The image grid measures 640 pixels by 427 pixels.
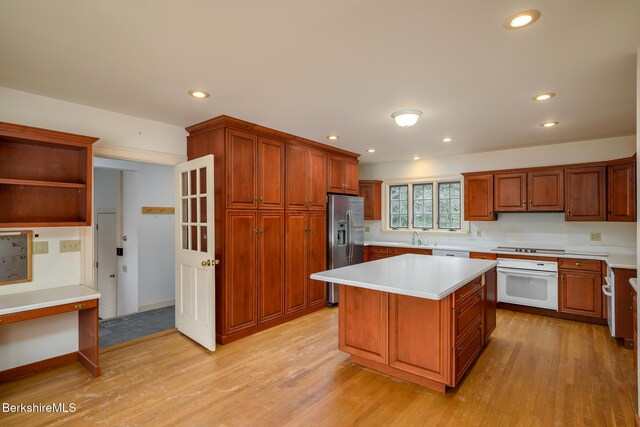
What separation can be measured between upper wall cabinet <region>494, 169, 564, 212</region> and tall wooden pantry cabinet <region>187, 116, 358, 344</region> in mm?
2748

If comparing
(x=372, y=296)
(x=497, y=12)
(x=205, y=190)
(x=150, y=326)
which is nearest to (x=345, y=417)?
(x=372, y=296)

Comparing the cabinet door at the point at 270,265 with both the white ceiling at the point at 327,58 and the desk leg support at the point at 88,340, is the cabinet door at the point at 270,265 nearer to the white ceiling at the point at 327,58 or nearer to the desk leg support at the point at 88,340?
the white ceiling at the point at 327,58

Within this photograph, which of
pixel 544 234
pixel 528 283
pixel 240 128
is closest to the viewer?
pixel 240 128

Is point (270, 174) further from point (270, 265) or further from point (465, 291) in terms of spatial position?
point (465, 291)

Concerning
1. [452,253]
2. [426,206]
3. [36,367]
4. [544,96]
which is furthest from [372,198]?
[36,367]

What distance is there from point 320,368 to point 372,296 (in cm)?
83

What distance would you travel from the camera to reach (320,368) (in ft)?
9.55

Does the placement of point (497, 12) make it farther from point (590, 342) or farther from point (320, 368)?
point (590, 342)

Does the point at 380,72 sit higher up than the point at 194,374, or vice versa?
the point at 380,72

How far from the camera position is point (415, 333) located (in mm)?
2555

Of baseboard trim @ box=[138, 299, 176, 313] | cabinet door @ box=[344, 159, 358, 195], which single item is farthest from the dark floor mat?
cabinet door @ box=[344, 159, 358, 195]

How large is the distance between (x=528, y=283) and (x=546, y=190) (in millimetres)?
1352

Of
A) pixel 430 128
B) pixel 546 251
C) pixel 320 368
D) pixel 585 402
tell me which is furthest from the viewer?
pixel 546 251

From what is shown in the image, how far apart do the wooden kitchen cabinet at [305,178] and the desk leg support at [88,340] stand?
236 cm
